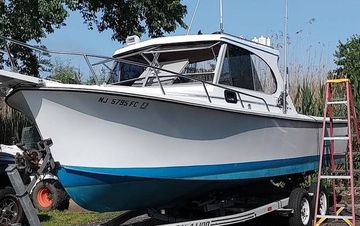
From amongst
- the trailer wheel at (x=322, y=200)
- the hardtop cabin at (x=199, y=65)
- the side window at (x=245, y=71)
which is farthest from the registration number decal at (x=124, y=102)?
the trailer wheel at (x=322, y=200)

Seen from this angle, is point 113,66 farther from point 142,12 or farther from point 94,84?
point 142,12

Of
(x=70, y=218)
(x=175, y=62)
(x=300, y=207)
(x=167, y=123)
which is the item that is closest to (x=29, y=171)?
(x=167, y=123)

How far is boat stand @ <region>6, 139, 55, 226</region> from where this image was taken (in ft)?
18.7

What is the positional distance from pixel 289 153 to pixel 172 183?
2535mm

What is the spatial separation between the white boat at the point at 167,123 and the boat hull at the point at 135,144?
0.01 meters

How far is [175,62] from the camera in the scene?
8.16 metres

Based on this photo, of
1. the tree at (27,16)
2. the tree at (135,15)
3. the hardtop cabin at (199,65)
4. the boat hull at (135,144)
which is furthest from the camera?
the tree at (135,15)

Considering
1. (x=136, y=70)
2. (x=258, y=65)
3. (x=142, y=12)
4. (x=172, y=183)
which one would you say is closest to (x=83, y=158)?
(x=172, y=183)

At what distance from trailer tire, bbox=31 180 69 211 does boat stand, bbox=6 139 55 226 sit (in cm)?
503

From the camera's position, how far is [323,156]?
952 cm

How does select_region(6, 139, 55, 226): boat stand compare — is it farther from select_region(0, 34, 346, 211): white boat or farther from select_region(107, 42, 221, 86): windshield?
select_region(107, 42, 221, 86): windshield

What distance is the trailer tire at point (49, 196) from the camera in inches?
436

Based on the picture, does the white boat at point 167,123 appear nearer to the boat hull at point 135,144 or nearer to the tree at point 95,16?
the boat hull at point 135,144

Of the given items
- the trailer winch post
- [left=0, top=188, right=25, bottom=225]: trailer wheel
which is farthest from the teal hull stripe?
[left=0, top=188, right=25, bottom=225]: trailer wheel
